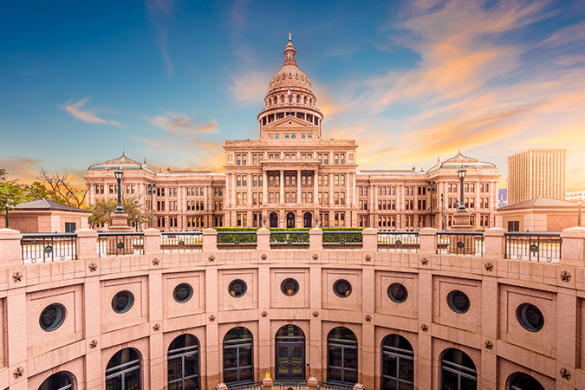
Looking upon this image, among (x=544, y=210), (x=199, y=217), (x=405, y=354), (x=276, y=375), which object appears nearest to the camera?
(x=405, y=354)

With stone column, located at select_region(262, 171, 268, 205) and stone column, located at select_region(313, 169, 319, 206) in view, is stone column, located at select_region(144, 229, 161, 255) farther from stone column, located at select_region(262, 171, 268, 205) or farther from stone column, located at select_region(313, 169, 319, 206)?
stone column, located at select_region(313, 169, 319, 206)

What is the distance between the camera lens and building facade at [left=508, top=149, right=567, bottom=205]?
141375 mm

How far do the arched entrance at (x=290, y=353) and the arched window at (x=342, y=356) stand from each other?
150 centimetres

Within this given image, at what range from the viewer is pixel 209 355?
46.4 feet

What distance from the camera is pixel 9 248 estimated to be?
9641 millimetres

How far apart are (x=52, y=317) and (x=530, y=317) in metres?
18.8

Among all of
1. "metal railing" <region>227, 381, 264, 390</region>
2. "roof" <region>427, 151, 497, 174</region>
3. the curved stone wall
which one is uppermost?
"roof" <region>427, 151, 497, 174</region>

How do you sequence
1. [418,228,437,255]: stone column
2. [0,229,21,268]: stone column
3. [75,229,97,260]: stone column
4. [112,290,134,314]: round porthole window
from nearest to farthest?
[0,229,21,268]: stone column
[75,229,97,260]: stone column
[112,290,134,314]: round porthole window
[418,228,437,255]: stone column

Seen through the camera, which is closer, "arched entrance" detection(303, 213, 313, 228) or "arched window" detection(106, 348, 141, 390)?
"arched window" detection(106, 348, 141, 390)

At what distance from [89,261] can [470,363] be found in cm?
1729

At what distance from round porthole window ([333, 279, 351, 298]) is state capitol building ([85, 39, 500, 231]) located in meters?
41.0

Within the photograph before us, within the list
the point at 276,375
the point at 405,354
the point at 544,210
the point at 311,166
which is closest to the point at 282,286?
the point at 276,375

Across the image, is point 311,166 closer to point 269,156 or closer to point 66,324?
point 269,156

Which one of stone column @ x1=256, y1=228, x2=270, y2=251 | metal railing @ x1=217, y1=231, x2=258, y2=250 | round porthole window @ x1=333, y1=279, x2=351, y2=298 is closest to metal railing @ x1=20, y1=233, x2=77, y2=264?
metal railing @ x1=217, y1=231, x2=258, y2=250
